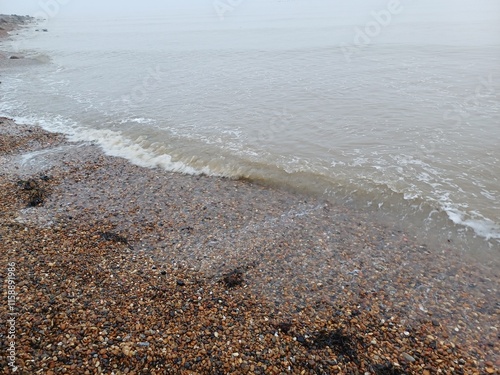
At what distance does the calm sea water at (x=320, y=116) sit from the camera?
13109mm

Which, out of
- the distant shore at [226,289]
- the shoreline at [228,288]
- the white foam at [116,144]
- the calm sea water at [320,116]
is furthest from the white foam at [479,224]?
the white foam at [116,144]

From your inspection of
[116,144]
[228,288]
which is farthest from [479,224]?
[116,144]

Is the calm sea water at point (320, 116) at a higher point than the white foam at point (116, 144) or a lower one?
higher

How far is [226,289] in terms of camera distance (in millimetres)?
8156

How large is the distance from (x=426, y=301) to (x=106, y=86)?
2994 cm

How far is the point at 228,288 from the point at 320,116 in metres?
14.9

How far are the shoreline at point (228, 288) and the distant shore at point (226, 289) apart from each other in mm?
33

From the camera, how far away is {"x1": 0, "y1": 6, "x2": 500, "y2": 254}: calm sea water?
43.0 feet

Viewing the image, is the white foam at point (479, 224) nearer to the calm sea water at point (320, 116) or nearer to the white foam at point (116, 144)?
the calm sea water at point (320, 116)

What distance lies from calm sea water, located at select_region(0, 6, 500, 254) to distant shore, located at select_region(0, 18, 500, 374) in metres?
2.39

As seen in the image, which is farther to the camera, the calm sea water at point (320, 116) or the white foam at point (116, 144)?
the white foam at point (116, 144)

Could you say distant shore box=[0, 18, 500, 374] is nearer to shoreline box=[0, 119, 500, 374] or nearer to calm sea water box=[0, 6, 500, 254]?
shoreline box=[0, 119, 500, 374]

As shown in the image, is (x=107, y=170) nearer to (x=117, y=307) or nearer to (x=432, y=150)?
(x=117, y=307)

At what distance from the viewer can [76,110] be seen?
2353cm
